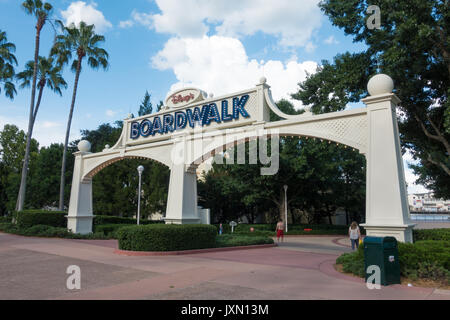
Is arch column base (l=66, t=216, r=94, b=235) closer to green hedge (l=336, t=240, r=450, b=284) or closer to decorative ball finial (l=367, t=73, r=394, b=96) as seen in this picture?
green hedge (l=336, t=240, r=450, b=284)

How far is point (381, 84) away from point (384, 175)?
265cm

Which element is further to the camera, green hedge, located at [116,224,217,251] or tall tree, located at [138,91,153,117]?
tall tree, located at [138,91,153,117]

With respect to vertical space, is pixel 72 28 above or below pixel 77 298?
above

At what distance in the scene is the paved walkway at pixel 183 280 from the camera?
5.83 m

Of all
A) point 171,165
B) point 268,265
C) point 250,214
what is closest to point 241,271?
point 268,265

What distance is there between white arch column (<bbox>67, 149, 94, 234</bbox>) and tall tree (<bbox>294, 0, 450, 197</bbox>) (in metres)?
13.3

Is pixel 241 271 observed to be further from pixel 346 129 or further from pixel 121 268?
pixel 346 129

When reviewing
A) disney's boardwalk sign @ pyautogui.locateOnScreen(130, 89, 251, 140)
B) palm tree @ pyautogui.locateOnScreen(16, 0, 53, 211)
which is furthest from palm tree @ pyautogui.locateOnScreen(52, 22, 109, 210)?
disney's boardwalk sign @ pyautogui.locateOnScreen(130, 89, 251, 140)

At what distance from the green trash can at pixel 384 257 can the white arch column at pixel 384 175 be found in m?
1.93

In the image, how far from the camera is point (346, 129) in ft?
33.8

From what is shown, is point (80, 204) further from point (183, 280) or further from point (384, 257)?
point (384, 257)

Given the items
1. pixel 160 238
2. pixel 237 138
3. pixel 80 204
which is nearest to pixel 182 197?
pixel 160 238

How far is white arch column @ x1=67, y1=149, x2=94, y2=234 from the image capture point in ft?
62.4

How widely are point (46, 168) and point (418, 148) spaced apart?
1344 inches
